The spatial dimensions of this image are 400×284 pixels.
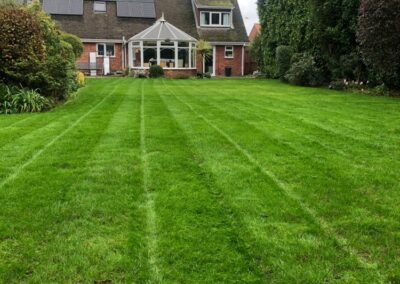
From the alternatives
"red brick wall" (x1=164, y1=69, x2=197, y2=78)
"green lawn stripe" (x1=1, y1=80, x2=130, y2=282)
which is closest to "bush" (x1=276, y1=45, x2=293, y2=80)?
"red brick wall" (x1=164, y1=69, x2=197, y2=78)

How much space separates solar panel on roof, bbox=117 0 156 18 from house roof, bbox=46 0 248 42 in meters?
0.31

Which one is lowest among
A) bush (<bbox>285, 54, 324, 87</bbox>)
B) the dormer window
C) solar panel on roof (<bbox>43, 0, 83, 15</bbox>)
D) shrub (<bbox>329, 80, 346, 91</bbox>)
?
shrub (<bbox>329, 80, 346, 91</bbox>)

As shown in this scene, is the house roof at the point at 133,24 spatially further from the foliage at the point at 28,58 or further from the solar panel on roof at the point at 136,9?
the foliage at the point at 28,58

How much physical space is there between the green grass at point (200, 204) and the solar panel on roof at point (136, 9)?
29839 millimetres

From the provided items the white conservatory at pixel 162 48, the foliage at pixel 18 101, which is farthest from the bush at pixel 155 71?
the foliage at pixel 18 101

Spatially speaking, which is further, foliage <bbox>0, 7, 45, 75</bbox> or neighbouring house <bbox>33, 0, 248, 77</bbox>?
neighbouring house <bbox>33, 0, 248, 77</bbox>

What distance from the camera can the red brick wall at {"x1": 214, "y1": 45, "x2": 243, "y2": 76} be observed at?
38.0 metres

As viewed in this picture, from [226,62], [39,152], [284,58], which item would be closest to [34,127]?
[39,152]

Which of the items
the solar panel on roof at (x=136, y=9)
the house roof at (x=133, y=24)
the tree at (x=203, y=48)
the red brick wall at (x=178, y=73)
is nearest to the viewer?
the red brick wall at (x=178, y=73)

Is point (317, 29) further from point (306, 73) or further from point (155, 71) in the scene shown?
point (155, 71)

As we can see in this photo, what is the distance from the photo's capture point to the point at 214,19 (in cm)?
3834

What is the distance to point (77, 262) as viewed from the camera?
3.73 metres

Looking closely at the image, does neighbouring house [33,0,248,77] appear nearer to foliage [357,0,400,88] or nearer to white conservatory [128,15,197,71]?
white conservatory [128,15,197,71]

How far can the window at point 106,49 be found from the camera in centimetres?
3657
